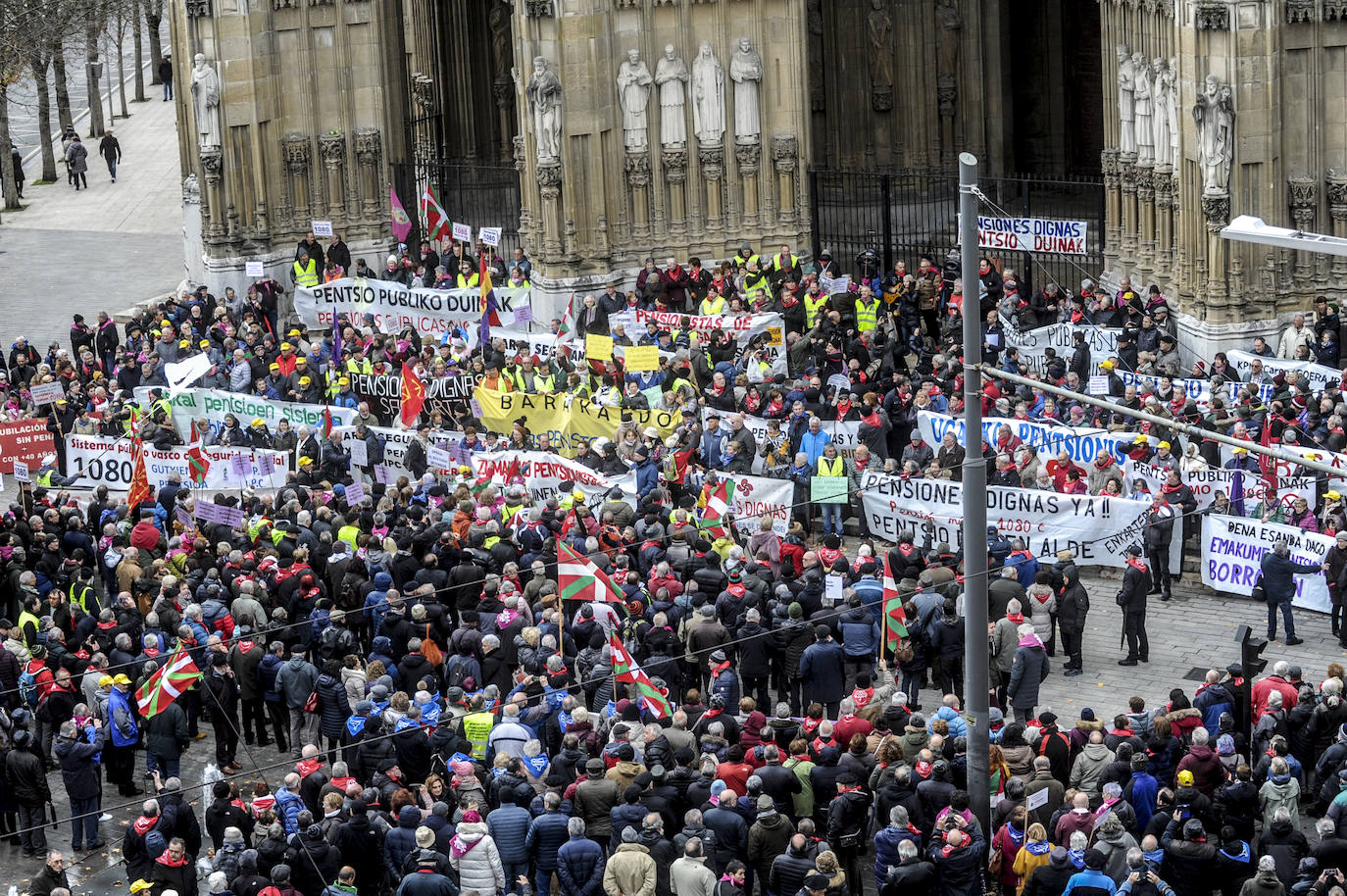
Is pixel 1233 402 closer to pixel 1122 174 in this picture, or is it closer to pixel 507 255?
pixel 1122 174

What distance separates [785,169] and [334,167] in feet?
31.3

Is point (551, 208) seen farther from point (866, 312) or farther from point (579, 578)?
point (579, 578)

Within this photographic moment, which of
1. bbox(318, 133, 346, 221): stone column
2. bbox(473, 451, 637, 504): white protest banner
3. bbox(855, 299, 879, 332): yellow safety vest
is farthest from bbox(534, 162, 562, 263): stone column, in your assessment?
bbox(473, 451, 637, 504): white protest banner

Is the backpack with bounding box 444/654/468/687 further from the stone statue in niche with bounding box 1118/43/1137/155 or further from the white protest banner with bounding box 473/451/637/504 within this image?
the stone statue in niche with bounding box 1118/43/1137/155

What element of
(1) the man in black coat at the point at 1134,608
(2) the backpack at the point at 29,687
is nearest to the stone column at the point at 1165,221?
(1) the man in black coat at the point at 1134,608

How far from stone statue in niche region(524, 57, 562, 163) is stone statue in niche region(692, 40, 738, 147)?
8.13 feet

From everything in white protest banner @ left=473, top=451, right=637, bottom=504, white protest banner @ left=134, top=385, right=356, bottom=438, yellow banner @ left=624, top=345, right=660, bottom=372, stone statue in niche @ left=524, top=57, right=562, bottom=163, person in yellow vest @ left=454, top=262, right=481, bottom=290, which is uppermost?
stone statue in niche @ left=524, top=57, right=562, bottom=163

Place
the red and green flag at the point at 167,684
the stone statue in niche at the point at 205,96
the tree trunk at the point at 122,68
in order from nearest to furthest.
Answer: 1. the red and green flag at the point at 167,684
2. the stone statue in niche at the point at 205,96
3. the tree trunk at the point at 122,68

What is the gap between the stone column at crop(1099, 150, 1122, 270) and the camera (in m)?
38.0

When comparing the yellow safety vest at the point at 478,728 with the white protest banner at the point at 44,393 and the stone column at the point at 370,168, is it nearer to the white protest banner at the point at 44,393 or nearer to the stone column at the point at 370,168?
the white protest banner at the point at 44,393

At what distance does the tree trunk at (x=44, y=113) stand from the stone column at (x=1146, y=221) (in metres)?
33.5

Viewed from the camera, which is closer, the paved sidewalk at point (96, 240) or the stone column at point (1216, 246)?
the stone column at point (1216, 246)

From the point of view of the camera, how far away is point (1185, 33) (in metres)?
34.1

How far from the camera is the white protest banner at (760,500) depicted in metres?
29.9
